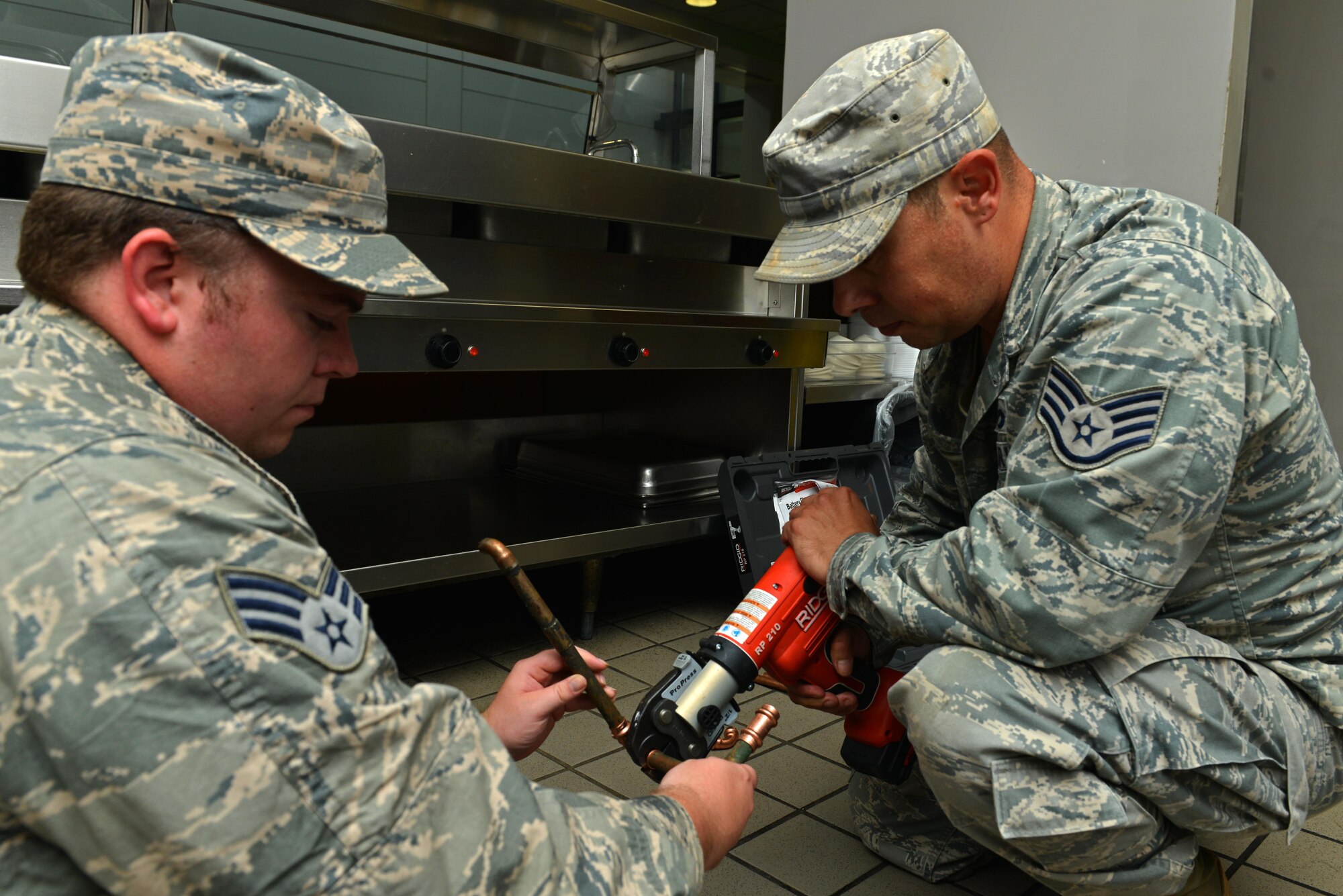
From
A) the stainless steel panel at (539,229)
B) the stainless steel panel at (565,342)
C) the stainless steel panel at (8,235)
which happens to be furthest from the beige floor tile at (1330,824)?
the stainless steel panel at (8,235)

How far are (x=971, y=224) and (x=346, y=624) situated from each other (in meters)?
1.02

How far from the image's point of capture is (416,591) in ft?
9.57

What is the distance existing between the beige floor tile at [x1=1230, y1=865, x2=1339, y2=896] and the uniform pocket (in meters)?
0.54

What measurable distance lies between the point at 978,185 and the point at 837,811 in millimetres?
1133

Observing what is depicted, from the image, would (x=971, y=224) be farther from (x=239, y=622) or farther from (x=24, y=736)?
(x=24, y=736)

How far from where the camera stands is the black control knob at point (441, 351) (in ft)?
6.80

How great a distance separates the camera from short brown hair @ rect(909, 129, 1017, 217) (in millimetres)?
1305

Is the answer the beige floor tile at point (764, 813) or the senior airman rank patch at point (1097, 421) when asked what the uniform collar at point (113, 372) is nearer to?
the senior airman rank patch at point (1097, 421)

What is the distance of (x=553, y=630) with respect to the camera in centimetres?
115

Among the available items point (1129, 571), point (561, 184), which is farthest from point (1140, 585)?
point (561, 184)

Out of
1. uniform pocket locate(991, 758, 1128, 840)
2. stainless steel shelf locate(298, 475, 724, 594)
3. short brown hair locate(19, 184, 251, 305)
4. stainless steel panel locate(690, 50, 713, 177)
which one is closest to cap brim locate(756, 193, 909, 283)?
uniform pocket locate(991, 758, 1128, 840)

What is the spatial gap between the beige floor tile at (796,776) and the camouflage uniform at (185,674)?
1.19 m

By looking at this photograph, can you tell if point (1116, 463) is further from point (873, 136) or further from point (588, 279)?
point (588, 279)

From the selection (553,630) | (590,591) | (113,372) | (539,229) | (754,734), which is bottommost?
(590,591)
